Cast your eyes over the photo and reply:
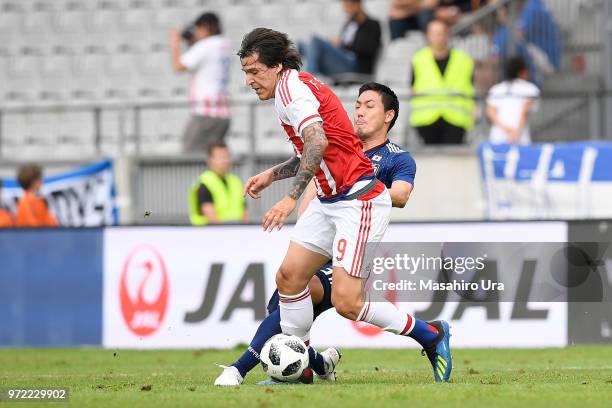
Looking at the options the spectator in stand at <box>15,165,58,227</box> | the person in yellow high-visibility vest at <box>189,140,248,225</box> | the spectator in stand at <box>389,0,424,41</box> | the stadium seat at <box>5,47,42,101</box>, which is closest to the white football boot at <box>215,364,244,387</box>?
the person in yellow high-visibility vest at <box>189,140,248,225</box>

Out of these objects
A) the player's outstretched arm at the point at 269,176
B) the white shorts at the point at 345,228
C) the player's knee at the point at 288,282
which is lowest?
the player's knee at the point at 288,282

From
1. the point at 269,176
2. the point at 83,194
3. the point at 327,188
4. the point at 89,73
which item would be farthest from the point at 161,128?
the point at 327,188

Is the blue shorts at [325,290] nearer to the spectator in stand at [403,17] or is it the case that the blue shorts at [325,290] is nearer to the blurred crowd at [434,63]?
the blurred crowd at [434,63]

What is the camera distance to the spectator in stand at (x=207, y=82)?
16984mm

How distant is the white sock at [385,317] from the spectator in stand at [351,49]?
9.28 meters

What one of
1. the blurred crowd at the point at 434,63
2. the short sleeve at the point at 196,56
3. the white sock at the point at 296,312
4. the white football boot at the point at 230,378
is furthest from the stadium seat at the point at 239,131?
the white football boot at the point at 230,378

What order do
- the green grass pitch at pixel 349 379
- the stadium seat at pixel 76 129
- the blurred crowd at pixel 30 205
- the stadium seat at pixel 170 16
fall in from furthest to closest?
the stadium seat at pixel 170 16
the stadium seat at pixel 76 129
the blurred crowd at pixel 30 205
the green grass pitch at pixel 349 379

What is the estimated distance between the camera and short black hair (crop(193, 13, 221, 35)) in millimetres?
16750

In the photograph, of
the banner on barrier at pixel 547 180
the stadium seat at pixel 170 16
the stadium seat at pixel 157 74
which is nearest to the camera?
the banner on barrier at pixel 547 180

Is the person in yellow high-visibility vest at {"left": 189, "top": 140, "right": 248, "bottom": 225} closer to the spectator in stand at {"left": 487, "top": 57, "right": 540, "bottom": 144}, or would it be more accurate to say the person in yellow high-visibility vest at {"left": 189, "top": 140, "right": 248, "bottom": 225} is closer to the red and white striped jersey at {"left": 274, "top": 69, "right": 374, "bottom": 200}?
the spectator in stand at {"left": 487, "top": 57, "right": 540, "bottom": 144}

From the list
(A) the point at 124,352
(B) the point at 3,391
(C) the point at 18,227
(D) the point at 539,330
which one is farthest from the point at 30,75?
(B) the point at 3,391

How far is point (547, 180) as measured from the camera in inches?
613

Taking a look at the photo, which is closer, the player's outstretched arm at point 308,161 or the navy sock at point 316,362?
the player's outstretched arm at point 308,161

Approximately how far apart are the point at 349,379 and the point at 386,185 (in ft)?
4.64
